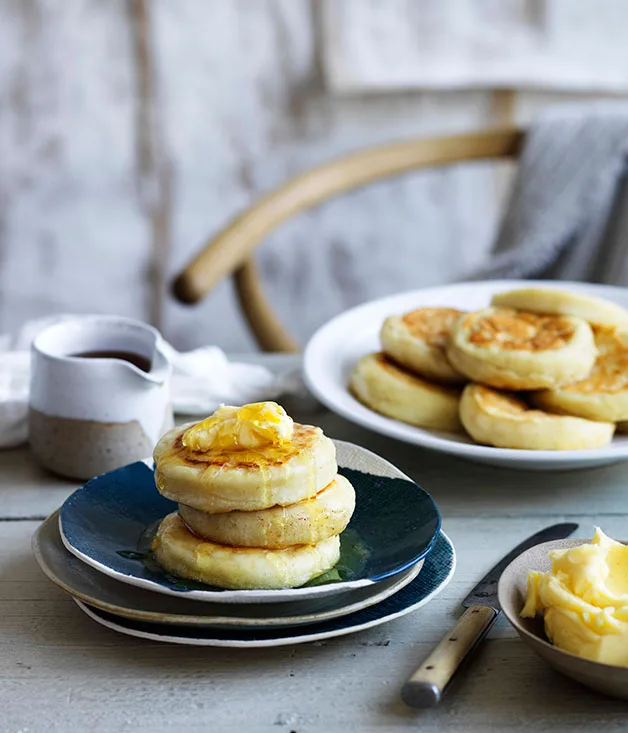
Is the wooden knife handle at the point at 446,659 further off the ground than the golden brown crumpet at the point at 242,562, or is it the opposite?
the golden brown crumpet at the point at 242,562

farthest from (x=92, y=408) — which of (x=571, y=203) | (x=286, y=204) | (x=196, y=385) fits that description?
(x=571, y=203)

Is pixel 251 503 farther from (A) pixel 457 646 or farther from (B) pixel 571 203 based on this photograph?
(B) pixel 571 203

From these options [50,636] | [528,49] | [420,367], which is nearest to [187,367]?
[420,367]

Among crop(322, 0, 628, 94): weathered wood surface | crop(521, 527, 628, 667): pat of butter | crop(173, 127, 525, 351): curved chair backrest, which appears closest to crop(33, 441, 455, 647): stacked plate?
crop(521, 527, 628, 667): pat of butter

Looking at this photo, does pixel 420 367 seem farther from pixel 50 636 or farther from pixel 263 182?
pixel 263 182

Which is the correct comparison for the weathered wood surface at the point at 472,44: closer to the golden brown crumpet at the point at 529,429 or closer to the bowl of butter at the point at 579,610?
the golden brown crumpet at the point at 529,429

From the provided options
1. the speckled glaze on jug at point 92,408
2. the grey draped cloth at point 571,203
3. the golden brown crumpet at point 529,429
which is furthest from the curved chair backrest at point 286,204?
the golden brown crumpet at point 529,429
